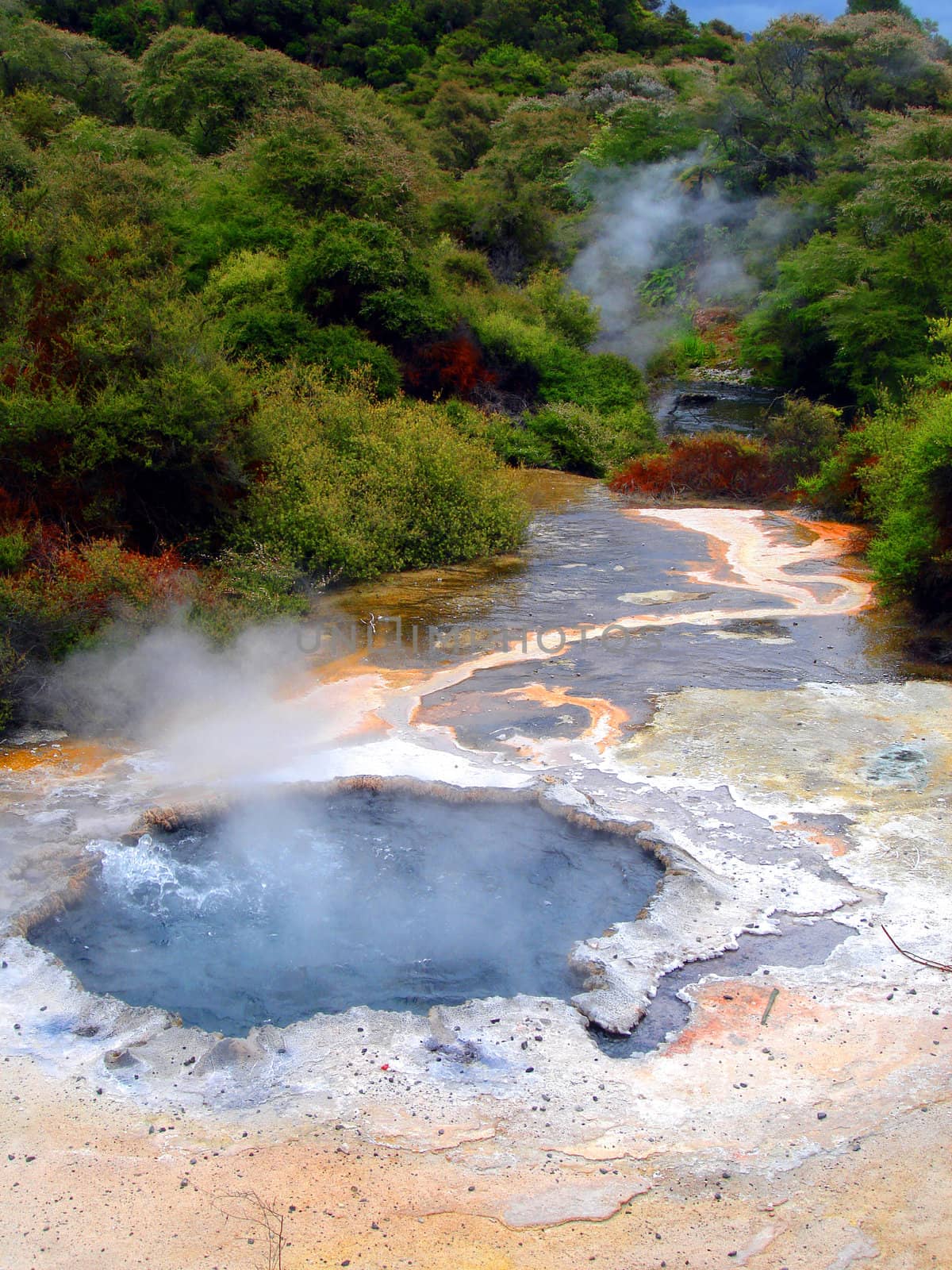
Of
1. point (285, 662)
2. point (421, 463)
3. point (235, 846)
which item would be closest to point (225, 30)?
point (421, 463)

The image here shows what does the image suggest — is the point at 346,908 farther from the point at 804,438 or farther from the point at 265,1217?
A: the point at 804,438

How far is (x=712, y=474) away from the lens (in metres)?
19.1

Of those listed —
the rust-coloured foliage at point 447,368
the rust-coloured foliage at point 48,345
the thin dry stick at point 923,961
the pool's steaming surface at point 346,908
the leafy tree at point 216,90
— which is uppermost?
the leafy tree at point 216,90

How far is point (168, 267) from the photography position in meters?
14.8

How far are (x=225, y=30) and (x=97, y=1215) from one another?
46.3 m

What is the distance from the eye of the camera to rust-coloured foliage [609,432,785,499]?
1908cm

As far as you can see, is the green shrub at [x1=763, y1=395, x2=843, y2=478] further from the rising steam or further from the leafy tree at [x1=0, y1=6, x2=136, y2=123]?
the leafy tree at [x1=0, y1=6, x2=136, y2=123]

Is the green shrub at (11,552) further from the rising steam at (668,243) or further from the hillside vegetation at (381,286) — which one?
the rising steam at (668,243)

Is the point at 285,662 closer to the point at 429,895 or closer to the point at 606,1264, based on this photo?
the point at 429,895

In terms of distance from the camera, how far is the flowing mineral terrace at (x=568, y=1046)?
4102mm

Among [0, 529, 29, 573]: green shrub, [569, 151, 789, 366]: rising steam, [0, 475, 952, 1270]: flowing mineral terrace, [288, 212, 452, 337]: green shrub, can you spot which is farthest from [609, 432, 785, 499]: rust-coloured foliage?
[569, 151, 789, 366]: rising steam

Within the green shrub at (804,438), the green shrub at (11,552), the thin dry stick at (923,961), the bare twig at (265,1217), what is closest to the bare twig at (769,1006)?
the thin dry stick at (923,961)

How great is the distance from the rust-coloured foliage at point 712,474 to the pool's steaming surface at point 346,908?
12.6 metres

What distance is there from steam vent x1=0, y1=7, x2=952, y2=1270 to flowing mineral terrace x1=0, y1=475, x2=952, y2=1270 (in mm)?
22
